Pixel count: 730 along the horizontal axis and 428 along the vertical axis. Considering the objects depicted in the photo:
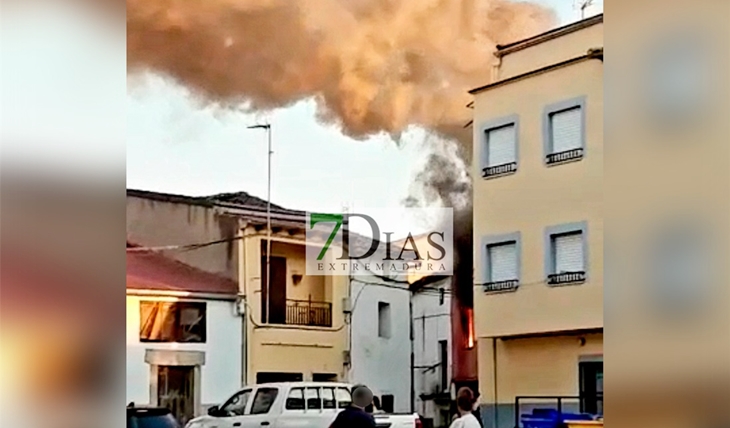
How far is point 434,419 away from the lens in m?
2.40

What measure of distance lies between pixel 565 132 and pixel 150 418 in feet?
3.63

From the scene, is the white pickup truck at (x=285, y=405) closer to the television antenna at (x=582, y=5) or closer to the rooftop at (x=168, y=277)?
the rooftop at (x=168, y=277)

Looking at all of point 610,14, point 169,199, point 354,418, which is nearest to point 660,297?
point 610,14

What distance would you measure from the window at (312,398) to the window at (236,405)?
14 centimetres

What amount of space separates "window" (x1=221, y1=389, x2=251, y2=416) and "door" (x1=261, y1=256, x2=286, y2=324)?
18cm

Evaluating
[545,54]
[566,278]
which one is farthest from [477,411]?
[545,54]

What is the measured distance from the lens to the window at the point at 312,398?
233 cm

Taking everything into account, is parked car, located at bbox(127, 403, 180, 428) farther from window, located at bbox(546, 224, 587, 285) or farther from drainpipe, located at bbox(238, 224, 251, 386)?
window, located at bbox(546, 224, 587, 285)

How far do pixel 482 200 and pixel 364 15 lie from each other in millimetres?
498

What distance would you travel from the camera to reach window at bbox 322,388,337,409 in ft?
7.68

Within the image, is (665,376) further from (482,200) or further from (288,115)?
(288,115)

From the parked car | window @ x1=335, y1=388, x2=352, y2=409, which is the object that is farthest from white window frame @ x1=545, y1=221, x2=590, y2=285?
the parked car

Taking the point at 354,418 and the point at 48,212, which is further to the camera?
the point at 354,418

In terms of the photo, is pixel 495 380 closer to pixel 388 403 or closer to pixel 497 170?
pixel 388 403
